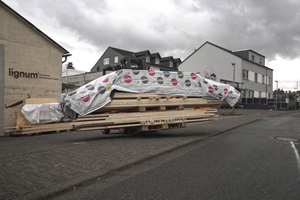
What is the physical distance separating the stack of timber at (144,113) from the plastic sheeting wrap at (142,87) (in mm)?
230

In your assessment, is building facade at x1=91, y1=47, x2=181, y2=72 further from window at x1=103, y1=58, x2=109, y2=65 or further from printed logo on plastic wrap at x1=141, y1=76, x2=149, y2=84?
printed logo on plastic wrap at x1=141, y1=76, x2=149, y2=84

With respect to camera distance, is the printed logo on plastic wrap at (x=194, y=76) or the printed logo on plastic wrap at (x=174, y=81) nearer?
the printed logo on plastic wrap at (x=174, y=81)

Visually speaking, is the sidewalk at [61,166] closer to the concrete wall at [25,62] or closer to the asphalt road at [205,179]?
the asphalt road at [205,179]

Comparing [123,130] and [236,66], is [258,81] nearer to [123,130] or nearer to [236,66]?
[236,66]

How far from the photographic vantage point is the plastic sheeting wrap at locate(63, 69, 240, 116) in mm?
7105

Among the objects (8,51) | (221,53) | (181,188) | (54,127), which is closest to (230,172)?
(181,188)

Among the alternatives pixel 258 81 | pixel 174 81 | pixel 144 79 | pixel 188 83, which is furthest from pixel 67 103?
pixel 258 81

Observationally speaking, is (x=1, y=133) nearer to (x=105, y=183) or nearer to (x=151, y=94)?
(x=151, y=94)

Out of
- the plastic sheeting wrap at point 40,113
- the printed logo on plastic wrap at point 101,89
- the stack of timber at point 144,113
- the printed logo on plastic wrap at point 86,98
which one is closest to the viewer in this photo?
the printed logo on plastic wrap at point 86,98

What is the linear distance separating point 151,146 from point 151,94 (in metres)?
2.12

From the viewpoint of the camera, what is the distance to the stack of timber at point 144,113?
7.45 m

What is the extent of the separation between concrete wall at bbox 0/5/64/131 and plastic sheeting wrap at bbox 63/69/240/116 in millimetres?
7040

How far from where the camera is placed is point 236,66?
37.2 m

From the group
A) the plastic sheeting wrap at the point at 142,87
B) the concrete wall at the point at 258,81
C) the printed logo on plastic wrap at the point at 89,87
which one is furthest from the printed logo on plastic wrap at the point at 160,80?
the concrete wall at the point at 258,81
